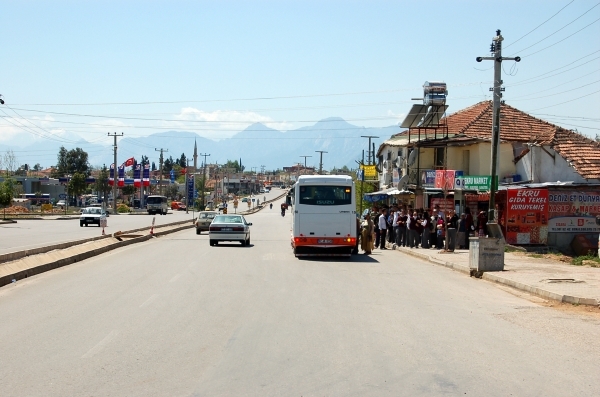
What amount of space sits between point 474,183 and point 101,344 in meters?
23.2

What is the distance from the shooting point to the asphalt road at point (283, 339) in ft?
23.8

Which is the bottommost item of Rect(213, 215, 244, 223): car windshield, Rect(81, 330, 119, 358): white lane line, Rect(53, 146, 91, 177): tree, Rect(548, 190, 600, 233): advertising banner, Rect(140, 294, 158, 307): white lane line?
Rect(140, 294, 158, 307): white lane line

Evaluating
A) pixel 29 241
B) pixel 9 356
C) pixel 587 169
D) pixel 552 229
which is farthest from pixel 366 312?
pixel 29 241

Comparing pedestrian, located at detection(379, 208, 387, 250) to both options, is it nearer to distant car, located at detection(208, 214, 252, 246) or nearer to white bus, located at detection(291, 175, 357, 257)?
white bus, located at detection(291, 175, 357, 257)

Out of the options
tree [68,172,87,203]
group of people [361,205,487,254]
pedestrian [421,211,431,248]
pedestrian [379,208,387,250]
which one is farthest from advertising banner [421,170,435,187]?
tree [68,172,87,203]

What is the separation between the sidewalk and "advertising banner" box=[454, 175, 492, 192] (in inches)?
124

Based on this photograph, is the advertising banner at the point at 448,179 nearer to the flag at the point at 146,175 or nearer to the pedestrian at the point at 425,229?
the pedestrian at the point at 425,229

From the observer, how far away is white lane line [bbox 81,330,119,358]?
852 cm

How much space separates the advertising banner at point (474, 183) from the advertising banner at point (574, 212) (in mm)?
2637

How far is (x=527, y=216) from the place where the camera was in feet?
A: 94.3

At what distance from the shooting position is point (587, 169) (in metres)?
30.6

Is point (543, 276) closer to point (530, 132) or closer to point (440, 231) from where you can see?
point (440, 231)

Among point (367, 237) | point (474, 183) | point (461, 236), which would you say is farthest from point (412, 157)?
point (367, 237)

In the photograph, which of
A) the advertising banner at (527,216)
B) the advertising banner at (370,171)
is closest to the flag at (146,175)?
the advertising banner at (370,171)
